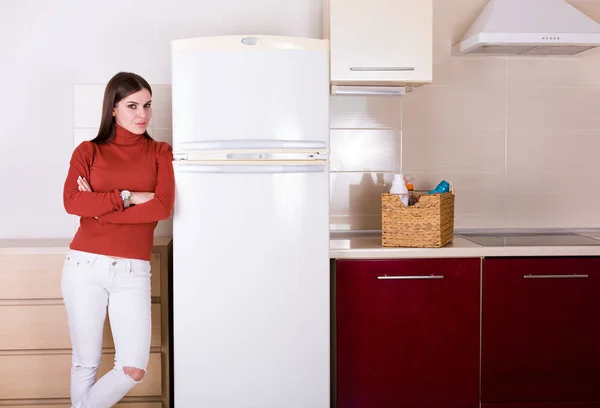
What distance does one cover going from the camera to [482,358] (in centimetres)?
285

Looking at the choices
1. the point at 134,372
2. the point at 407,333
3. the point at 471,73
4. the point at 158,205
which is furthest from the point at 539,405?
the point at 158,205

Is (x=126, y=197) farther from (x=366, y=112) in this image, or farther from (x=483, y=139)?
(x=483, y=139)

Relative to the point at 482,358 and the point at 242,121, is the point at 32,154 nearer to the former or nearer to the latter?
the point at 242,121

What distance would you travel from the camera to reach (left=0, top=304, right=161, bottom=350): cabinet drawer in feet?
9.45

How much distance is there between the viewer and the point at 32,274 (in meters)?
2.87

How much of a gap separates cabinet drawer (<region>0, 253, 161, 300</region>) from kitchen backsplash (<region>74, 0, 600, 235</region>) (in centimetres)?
48

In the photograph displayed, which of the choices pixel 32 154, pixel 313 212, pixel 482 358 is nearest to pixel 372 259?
pixel 313 212

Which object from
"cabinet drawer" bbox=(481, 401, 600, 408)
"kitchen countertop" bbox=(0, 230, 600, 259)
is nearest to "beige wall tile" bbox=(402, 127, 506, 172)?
"kitchen countertop" bbox=(0, 230, 600, 259)

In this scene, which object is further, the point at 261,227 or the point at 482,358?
the point at 482,358

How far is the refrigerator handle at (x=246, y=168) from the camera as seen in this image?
2.56m

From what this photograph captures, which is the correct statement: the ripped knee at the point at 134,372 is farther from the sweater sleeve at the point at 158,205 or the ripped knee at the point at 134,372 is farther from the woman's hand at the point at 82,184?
the woman's hand at the point at 82,184

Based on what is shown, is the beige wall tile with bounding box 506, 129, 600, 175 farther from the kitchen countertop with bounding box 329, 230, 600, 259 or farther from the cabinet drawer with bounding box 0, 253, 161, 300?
the cabinet drawer with bounding box 0, 253, 161, 300

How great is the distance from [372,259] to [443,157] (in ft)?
2.73

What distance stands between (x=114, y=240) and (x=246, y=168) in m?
0.56
